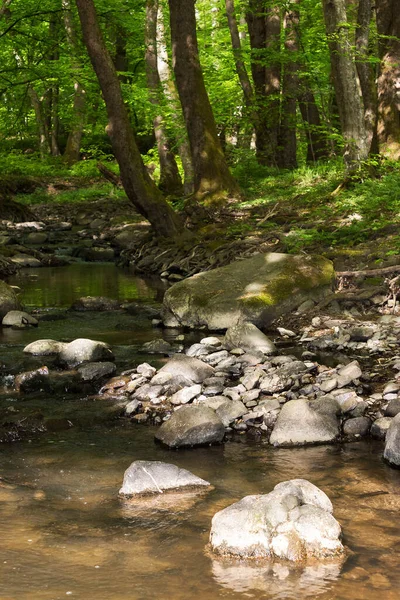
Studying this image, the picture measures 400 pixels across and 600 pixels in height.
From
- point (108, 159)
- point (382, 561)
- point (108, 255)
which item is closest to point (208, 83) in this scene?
point (108, 255)

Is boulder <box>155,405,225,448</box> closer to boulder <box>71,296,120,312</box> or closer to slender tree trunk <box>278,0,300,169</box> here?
boulder <box>71,296,120,312</box>

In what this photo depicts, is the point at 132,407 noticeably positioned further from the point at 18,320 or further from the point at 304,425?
the point at 18,320

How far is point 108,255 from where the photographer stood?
54.9ft

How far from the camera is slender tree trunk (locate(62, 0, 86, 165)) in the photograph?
1898 cm

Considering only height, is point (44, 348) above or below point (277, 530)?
above

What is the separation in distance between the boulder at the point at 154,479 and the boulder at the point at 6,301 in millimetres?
5917

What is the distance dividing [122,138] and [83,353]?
260 inches

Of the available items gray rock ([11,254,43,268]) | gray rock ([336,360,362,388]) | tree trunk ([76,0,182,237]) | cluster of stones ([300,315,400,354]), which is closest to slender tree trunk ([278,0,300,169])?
tree trunk ([76,0,182,237])

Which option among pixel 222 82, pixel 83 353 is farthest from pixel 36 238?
pixel 83 353

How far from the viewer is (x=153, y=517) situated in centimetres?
436

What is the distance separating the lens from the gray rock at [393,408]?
5.84 metres

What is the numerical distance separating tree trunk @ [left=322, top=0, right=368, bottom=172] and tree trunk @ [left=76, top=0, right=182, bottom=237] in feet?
12.4

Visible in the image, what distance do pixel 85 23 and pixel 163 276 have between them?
4.79 m

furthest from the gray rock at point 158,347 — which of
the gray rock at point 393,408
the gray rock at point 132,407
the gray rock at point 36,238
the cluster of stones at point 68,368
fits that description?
the gray rock at point 36,238
